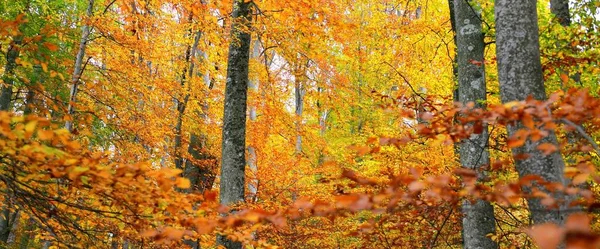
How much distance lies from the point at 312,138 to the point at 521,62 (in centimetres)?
961

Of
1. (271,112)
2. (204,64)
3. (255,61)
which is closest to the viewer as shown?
(271,112)

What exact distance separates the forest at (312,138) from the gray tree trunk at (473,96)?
22mm

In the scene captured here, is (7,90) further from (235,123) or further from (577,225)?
(577,225)

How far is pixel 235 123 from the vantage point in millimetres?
6957

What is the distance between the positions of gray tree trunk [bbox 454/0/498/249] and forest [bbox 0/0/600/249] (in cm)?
2

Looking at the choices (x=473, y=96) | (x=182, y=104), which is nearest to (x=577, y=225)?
(x=473, y=96)

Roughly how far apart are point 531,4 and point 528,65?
519mm

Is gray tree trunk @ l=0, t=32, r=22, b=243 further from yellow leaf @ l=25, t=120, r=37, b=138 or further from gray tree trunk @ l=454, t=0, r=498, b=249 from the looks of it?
gray tree trunk @ l=454, t=0, r=498, b=249

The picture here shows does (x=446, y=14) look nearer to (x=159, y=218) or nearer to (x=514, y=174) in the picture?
(x=514, y=174)

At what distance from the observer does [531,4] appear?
350cm

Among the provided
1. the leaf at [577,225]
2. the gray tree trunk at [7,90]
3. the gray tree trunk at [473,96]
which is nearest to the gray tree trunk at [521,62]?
the gray tree trunk at [473,96]

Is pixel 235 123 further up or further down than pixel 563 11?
further down

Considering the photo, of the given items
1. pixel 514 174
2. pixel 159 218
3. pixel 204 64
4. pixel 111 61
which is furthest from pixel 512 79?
pixel 111 61

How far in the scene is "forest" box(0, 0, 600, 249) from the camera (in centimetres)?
252
